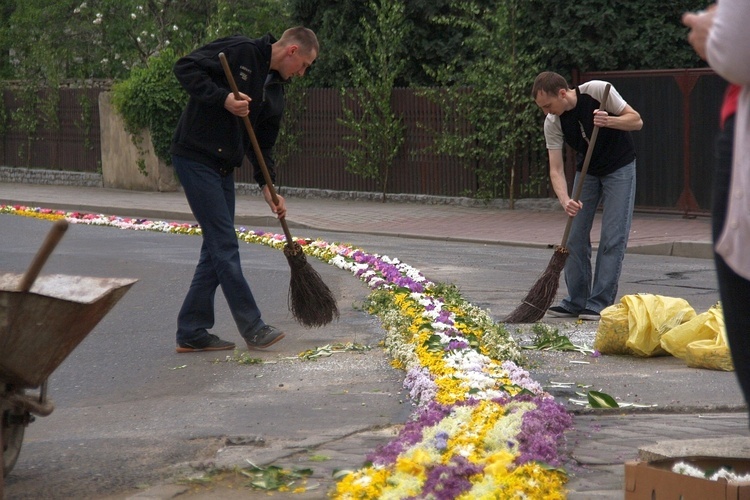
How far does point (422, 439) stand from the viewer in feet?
14.8

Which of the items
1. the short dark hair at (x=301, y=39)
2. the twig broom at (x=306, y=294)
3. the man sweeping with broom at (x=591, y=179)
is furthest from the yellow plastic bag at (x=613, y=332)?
the short dark hair at (x=301, y=39)

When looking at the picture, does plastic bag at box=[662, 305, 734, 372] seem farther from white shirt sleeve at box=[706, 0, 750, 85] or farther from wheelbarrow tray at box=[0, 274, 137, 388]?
white shirt sleeve at box=[706, 0, 750, 85]

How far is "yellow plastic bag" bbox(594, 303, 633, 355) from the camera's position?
710 cm

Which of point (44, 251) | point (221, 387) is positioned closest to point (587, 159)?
point (221, 387)

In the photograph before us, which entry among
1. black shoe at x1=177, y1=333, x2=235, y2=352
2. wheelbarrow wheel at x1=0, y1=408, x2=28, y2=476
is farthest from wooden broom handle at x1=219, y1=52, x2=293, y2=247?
wheelbarrow wheel at x1=0, y1=408, x2=28, y2=476

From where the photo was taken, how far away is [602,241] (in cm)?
869

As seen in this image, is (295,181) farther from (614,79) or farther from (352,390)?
(352,390)

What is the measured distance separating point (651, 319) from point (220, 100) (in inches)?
109

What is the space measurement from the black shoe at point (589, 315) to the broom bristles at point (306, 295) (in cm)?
195

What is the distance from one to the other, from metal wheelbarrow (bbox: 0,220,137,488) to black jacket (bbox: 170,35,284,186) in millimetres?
2675

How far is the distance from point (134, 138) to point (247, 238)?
1112cm

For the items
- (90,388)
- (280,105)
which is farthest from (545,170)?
(90,388)

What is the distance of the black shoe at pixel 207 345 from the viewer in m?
7.56

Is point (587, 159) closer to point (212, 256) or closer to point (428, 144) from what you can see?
point (212, 256)
